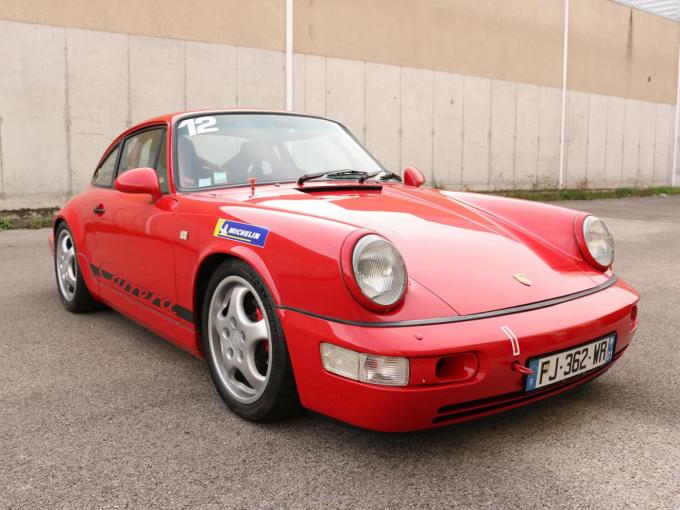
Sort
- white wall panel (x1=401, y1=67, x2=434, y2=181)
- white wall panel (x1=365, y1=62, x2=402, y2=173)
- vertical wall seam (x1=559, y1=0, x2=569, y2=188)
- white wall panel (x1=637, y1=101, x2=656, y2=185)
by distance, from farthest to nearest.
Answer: white wall panel (x1=637, y1=101, x2=656, y2=185) → vertical wall seam (x1=559, y1=0, x2=569, y2=188) → white wall panel (x1=401, y1=67, x2=434, y2=181) → white wall panel (x1=365, y1=62, x2=402, y2=173)

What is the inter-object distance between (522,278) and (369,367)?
2.58ft

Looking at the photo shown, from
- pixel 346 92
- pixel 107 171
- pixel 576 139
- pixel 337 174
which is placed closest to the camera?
pixel 337 174

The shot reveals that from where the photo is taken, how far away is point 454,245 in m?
2.49

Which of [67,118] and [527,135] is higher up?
[527,135]

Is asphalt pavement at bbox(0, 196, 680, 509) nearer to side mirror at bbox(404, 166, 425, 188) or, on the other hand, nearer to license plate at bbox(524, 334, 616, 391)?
license plate at bbox(524, 334, 616, 391)

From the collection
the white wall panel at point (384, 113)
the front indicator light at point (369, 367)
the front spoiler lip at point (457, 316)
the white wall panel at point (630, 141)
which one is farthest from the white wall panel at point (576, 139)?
the front indicator light at point (369, 367)

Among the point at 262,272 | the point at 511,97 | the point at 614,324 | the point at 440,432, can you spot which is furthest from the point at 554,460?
the point at 511,97

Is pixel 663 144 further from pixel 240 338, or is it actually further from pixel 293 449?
pixel 293 449

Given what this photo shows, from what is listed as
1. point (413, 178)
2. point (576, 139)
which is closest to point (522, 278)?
point (413, 178)

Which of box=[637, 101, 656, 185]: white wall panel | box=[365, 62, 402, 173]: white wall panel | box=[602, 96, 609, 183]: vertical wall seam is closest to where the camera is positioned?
box=[365, 62, 402, 173]: white wall panel

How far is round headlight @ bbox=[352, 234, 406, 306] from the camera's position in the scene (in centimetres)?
203

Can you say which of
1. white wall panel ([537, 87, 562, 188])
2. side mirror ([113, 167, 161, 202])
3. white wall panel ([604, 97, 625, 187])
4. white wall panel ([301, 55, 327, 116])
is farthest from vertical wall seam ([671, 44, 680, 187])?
side mirror ([113, 167, 161, 202])

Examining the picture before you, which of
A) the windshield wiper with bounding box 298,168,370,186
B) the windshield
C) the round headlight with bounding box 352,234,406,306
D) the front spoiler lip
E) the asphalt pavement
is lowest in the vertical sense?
the asphalt pavement

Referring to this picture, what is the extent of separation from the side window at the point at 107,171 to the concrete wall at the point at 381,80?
670 cm
